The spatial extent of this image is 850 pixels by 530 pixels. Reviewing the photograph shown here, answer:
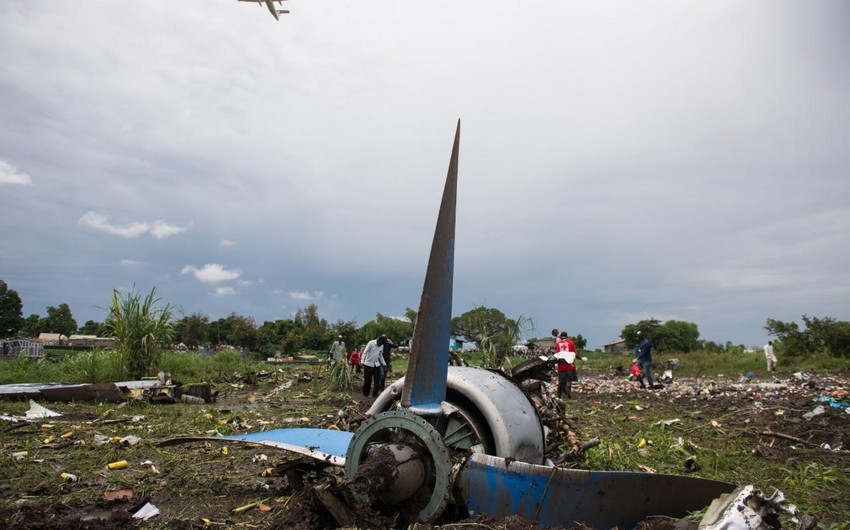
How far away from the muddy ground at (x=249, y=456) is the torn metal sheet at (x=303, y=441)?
0.87ft

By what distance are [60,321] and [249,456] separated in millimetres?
72397

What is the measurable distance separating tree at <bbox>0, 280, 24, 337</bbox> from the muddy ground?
184 ft

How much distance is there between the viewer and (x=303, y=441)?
4121mm

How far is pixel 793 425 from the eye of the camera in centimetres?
893

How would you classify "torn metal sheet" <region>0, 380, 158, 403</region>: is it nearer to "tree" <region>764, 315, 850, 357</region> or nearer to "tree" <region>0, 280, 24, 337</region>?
"tree" <region>764, 315, 850, 357</region>

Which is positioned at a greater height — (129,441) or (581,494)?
(581,494)

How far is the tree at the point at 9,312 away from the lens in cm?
5362

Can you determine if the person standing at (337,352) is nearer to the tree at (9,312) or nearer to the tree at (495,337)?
the tree at (495,337)

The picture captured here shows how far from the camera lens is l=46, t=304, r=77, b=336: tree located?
6353 centimetres

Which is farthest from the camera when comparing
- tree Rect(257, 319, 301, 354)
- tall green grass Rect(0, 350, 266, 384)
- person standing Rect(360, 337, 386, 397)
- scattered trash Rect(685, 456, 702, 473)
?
tree Rect(257, 319, 301, 354)

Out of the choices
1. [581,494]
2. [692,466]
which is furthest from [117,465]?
[692,466]

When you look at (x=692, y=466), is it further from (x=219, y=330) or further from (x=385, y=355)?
(x=219, y=330)

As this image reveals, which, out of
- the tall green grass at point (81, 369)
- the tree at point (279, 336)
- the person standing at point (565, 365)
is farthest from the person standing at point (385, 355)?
the tree at point (279, 336)

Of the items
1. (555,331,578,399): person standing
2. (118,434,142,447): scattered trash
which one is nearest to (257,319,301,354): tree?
(555,331,578,399): person standing
